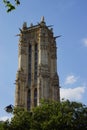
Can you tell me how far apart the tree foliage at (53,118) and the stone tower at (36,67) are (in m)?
31.1

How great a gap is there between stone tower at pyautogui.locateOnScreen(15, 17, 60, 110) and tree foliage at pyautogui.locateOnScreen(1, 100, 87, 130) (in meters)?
31.1

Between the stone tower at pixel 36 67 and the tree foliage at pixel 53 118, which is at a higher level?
the stone tower at pixel 36 67

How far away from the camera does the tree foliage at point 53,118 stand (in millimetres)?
30516

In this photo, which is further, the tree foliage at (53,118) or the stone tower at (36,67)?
the stone tower at (36,67)

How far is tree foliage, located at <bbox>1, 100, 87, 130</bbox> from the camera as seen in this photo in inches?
1201

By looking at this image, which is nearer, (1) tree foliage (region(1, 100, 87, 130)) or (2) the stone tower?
(1) tree foliage (region(1, 100, 87, 130))

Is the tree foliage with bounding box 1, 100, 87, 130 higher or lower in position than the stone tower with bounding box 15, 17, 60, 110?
lower

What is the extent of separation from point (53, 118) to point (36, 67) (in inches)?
1590

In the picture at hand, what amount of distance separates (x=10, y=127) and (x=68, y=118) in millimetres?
5082

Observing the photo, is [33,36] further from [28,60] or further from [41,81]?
[41,81]

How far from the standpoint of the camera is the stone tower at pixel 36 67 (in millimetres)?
66812

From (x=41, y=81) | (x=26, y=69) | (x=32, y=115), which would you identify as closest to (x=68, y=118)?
(x=32, y=115)

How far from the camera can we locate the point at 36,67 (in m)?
70.9

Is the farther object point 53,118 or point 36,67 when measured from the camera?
point 36,67
